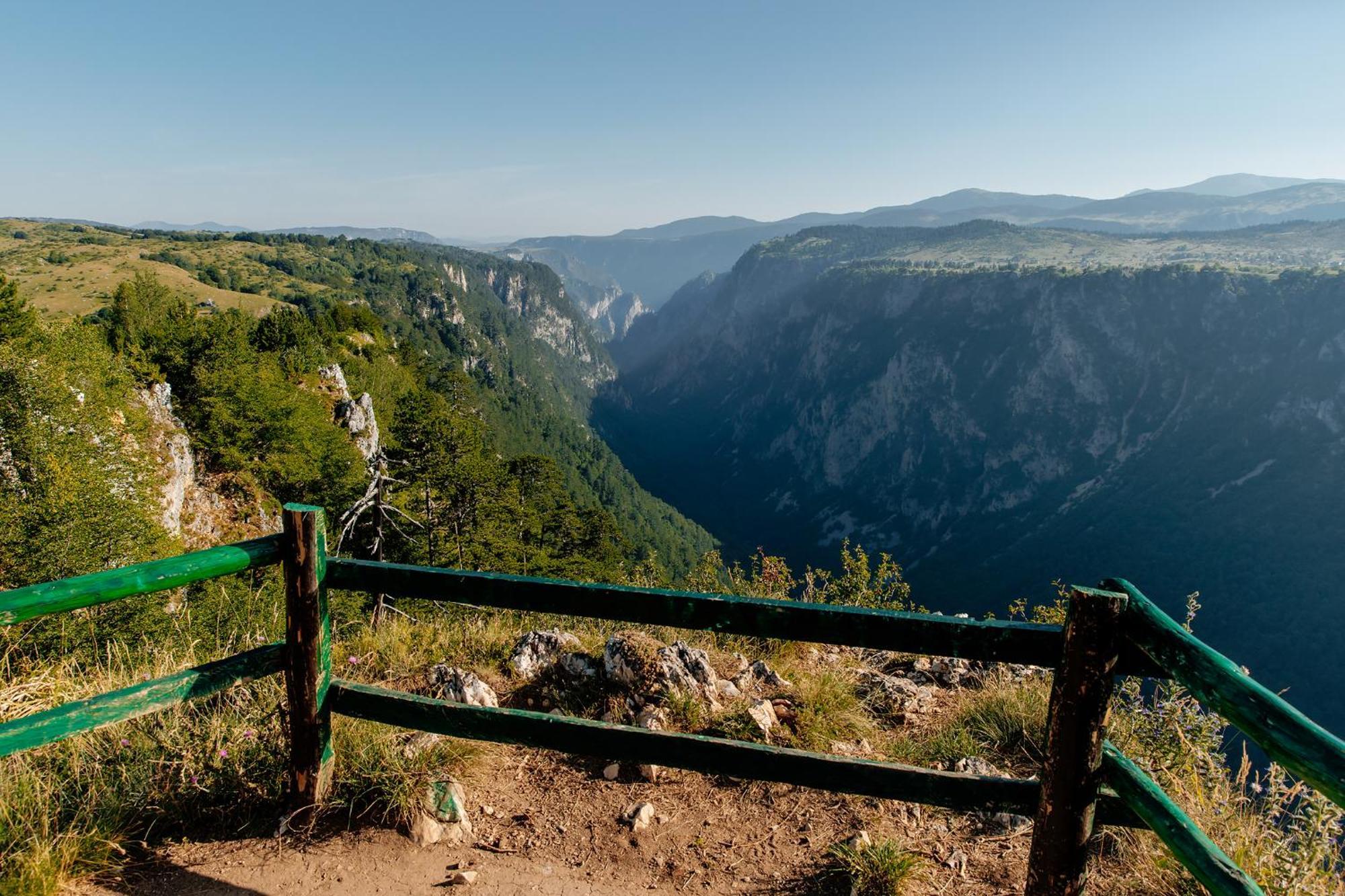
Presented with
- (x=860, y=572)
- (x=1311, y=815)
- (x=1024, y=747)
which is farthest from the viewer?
(x=860, y=572)

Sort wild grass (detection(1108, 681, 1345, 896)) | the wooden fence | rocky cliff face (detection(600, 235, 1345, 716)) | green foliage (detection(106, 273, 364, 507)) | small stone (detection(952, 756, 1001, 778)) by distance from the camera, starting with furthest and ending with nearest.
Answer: rocky cliff face (detection(600, 235, 1345, 716)) → green foliage (detection(106, 273, 364, 507)) → small stone (detection(952, 756, 1001, 778)) → wild grass (detection(1108, 681, 1345, 896)) → the wooden fence

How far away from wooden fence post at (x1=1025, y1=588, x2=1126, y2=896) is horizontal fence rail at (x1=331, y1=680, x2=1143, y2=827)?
0.59ft

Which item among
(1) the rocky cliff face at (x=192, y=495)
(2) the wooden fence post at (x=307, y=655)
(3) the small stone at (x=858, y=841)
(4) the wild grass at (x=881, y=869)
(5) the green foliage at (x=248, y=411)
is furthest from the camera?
(5) the green foliage at (x=248, y=411)

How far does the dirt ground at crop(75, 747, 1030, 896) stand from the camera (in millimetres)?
3262

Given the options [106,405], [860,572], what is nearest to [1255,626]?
[860,572]

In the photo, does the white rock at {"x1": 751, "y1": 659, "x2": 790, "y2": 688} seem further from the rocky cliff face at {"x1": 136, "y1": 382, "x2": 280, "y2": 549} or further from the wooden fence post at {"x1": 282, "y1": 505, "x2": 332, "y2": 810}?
the rocky cliff face at {"x1": 136, "y1": 382, "x2": 280, "y2": 549}

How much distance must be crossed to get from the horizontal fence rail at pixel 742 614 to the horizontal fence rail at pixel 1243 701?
112 mm

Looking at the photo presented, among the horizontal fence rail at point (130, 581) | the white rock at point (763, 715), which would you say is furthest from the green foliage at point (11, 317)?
the white rock at point (763, 715)

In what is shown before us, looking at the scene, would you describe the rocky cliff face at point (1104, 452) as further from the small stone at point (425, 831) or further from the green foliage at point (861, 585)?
the small stone at point (425, 831)

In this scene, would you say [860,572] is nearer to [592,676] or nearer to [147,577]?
[592,676]

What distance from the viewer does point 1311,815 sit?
2.83 m

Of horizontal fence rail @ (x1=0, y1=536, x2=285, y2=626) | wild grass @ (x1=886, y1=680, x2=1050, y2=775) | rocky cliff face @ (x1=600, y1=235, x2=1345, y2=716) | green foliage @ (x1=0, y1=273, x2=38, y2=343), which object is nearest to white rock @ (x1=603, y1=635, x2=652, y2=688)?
wild grass @ (x1=886, y1=680, x2=1050, y2=775)

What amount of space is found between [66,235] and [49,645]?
20176 centimetres

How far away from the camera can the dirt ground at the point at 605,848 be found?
3.26m
